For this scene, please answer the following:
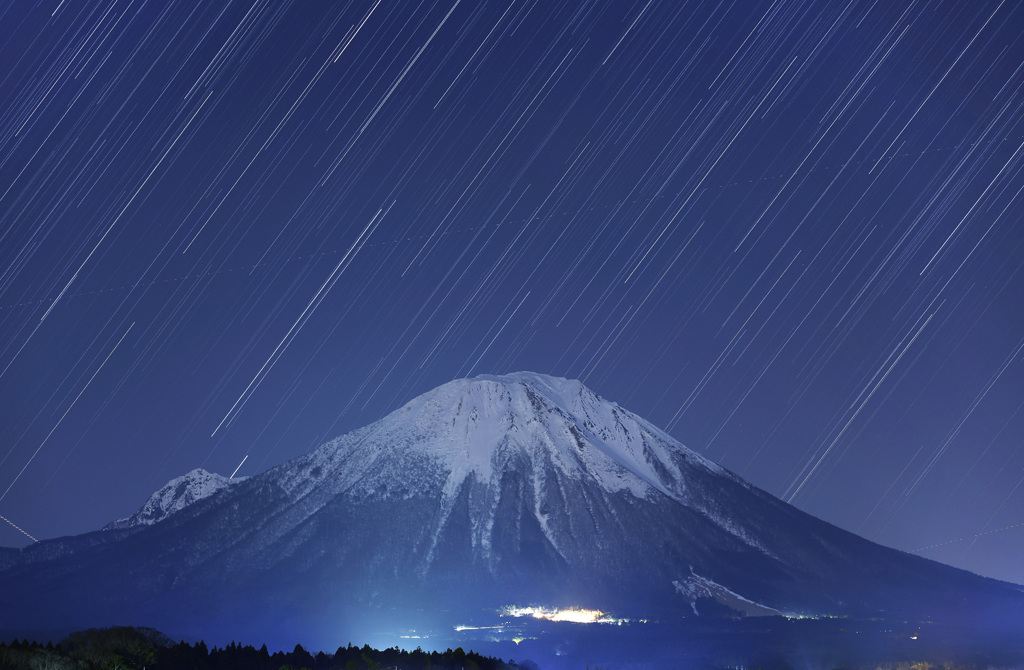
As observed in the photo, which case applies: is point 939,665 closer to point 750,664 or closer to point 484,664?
point 750,664

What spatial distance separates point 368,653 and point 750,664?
269ft

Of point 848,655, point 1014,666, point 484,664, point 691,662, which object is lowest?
point 484,664

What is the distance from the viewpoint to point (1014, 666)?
19138 cm

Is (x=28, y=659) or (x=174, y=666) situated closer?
(x=28, y=659)

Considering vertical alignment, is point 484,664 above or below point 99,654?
above

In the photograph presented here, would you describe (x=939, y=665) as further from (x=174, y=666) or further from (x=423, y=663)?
(x=174, y=666)

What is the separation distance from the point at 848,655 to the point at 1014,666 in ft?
88.2

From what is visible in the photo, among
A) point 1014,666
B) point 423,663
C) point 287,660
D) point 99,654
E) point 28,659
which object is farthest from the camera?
point 1014,666

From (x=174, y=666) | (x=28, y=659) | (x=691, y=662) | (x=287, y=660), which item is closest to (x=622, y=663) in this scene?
(x=691, y=662)

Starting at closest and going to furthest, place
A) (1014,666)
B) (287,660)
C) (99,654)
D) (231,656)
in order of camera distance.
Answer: (99,654) < (231,656) < (287,660) < (1014,666)

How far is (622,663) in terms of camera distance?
631ft

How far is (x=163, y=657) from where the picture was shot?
98.8m

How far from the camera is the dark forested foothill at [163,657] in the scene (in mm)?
73938

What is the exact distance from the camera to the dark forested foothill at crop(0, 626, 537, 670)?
73.9 m
